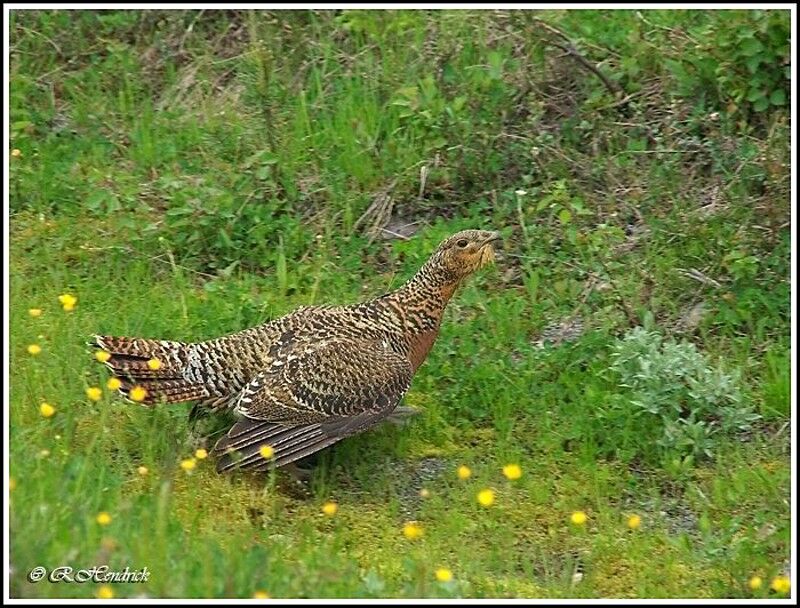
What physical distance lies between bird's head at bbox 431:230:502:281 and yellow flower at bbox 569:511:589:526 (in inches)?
63.5

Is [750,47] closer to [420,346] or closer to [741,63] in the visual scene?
[741,63]

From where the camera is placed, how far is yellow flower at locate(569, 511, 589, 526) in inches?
237

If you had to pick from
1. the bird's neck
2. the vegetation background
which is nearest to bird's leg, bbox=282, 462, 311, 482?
the vegetation background

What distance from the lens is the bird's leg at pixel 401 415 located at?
714cm

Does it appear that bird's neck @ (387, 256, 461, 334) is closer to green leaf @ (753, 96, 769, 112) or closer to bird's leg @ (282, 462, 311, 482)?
bird's leg @ (282, 462, 311, 482)

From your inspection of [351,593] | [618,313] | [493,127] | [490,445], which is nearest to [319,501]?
[490,445]

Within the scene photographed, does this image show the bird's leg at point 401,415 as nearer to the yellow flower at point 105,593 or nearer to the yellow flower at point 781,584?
the yellow flower at point 781,584

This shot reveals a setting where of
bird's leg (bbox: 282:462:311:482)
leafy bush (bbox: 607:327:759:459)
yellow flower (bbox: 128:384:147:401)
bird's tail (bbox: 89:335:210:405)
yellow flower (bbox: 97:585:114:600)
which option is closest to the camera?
yellow flower (bbox: 97:585:114:600)

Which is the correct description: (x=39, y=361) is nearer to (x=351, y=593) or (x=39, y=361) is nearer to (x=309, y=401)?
(x=309, y=401)

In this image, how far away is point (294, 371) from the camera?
6656 mm

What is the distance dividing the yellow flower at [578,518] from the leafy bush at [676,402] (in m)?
0.69

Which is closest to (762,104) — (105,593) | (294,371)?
(294,371)

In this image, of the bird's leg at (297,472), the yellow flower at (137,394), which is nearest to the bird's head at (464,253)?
the bird's leg at (297,472)

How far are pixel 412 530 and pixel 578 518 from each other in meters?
0.96
